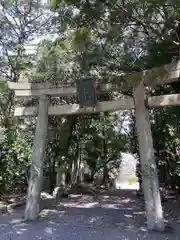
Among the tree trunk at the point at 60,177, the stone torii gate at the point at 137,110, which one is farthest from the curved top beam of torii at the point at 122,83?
the tree trunk at the point at 60,177

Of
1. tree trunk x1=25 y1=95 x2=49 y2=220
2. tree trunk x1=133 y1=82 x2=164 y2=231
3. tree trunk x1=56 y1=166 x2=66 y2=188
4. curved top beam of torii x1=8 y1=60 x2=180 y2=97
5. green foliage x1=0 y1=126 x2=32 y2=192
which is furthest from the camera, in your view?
tree trunk x1=56 y1=166 x2=66 y2=188

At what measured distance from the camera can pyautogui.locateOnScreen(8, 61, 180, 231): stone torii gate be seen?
12.8 feet

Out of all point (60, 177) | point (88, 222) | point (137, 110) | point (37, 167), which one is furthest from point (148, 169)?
point (60, 177)

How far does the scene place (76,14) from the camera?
3.83m

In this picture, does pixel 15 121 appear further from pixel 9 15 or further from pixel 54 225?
pixel 54 225

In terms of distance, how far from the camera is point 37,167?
4645 millimetres

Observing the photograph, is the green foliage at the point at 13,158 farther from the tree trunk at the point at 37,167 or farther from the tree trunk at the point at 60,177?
the tree trunk at the point at 37,167

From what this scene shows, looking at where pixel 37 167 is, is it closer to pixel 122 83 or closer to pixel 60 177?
pixel 122 83

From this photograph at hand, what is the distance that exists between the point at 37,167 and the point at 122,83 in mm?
2057

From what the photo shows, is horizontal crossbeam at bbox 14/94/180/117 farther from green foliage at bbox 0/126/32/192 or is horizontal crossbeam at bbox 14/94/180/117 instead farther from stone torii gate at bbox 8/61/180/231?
green foliage at bbox 0/126/32/192

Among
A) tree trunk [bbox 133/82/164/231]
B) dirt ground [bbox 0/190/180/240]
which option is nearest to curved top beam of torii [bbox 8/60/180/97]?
tree trunk [bbox 133/82/164/231]

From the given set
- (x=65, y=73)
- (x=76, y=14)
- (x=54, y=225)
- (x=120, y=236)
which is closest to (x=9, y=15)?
(x=65, y=73)

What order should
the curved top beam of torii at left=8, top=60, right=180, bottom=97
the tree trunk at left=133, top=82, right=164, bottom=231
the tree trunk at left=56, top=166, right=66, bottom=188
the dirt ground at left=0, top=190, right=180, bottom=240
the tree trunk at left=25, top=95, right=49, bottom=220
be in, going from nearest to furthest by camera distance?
the dirt ground at left=0, top=190, right=180, bottom=240 < the tree trunk at left=133, top=82, right=164, bottom=231 < the curved top beam of torii at left=8, top=60, right=180, bottom=97 < the tree trunk at left=25, top=95, right=49, bottom=220 < the tree trunk at left=56, top=166, right=66, bottom=188

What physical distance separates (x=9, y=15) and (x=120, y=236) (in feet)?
23.3
